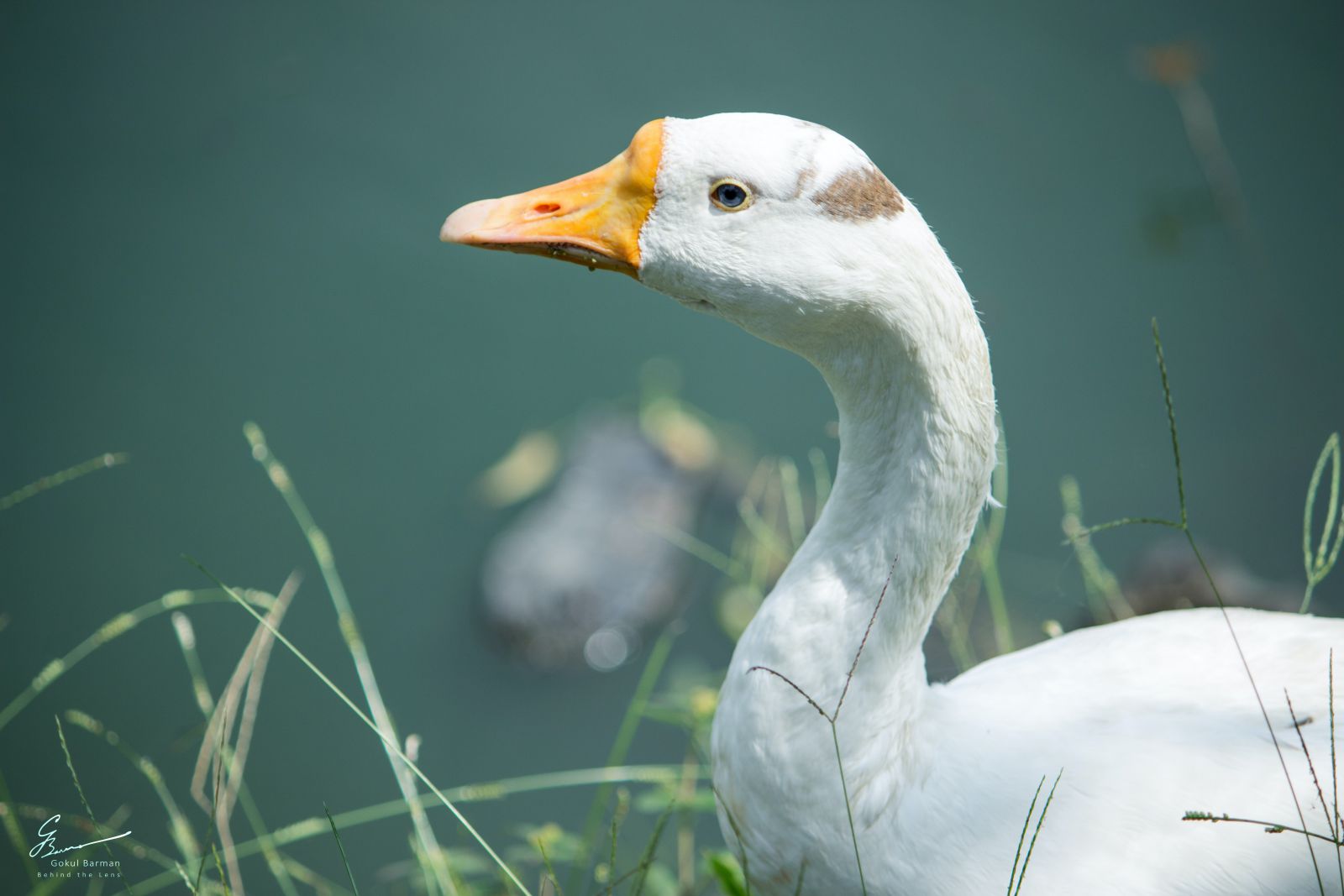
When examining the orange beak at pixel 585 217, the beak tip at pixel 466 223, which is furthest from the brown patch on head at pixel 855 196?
the beak tip at pixel 466 223

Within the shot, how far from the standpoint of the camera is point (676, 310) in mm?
5406

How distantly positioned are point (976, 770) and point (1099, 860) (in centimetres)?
22

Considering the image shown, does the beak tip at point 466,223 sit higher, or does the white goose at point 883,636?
the beak tip at point 466,223

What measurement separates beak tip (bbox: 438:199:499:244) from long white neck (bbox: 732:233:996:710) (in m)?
0.58

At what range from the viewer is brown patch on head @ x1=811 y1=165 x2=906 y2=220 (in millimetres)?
1566

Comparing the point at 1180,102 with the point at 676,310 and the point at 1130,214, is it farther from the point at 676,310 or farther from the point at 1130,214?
the point at 676,310

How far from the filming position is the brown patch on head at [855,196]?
157 centimetres

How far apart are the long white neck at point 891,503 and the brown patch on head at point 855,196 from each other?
106 millimetres
